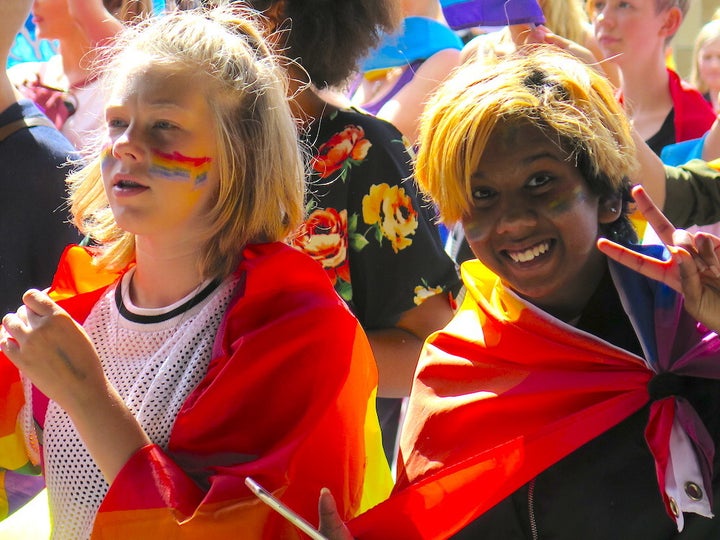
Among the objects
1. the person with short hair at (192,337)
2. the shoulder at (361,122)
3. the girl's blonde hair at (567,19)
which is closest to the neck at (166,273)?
the person with short hair at (192,337)

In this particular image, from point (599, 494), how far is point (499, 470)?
0.60ft

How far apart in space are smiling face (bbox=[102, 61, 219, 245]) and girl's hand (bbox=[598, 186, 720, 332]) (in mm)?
778

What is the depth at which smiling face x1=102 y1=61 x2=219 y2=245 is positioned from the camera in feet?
7.06

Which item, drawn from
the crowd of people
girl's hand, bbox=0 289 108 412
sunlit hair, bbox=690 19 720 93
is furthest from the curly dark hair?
sunlit hair, bbox=690 19 720 93

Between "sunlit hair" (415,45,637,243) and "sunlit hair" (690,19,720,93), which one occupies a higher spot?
"sunlit hair" (415,45,637,243)

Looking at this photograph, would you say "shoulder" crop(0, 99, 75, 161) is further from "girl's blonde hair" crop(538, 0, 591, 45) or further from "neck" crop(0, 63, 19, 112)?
"girl's blonde hair" crop(538, 0, 591, 45)

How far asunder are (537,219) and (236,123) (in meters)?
0.61

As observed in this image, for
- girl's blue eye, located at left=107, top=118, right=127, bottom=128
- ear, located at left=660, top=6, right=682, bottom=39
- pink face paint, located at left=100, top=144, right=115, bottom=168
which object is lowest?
ear, located at left=660, top=6, right=682, bottom=39

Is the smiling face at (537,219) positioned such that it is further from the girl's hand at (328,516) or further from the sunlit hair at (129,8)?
the sunlit hair at (129,8)

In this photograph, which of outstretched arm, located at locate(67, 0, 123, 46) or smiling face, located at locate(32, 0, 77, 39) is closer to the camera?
outstretched arm, located at locate(67, 0, 123, 46)

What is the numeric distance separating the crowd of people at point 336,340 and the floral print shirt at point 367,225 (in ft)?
1.24

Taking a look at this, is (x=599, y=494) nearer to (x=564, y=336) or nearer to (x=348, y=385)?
(x=564, y=336)

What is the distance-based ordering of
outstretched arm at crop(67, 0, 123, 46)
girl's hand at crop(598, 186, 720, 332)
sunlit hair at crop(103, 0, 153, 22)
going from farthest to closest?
1. outstretched arm at crop(67, 0, 123, 46)
2. sunlit hair at crop(103, 0, 153, 22)
3. girl's hand at crop(598, 186, 720, 332)

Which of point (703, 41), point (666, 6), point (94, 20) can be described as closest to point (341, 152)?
point (94, 20)
